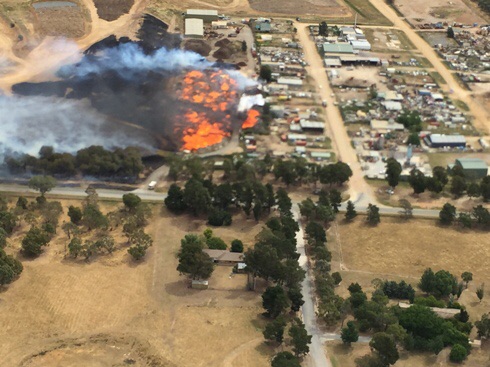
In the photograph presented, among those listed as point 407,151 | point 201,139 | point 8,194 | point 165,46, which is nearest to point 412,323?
point 407,151

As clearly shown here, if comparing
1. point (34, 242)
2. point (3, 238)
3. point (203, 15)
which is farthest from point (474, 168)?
point (203, 15)

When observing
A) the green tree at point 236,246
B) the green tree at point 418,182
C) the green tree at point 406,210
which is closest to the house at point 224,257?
the green tree at point 236,246

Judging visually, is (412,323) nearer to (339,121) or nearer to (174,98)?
(339,121)

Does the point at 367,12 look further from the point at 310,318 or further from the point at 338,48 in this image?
the point at 310,318

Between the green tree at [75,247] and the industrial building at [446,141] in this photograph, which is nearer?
the green tree at [75,247]

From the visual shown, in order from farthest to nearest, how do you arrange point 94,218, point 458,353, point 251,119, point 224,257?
point 251,119 → point 94,218 → point 224,257 → point 458,353

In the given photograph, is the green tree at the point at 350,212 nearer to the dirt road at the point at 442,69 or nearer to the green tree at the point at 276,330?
the green tree at the point at 276,330

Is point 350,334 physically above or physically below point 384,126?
below
